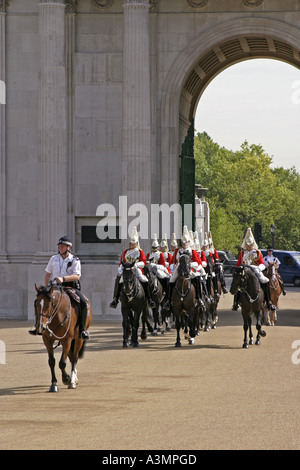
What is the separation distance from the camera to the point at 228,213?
119938mm

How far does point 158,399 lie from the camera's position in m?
17.6

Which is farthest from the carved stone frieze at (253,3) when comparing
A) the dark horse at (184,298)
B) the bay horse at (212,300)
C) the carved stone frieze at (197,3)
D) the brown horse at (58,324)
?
the brown horse at (58,324)

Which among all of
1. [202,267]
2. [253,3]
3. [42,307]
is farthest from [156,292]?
[42,307]

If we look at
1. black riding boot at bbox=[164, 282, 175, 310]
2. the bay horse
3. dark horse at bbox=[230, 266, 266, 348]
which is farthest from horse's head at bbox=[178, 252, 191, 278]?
the bay horse

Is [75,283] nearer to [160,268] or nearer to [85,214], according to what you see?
[160,268]

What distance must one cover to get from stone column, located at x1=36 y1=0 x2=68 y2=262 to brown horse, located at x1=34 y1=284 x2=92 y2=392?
54.8 feet

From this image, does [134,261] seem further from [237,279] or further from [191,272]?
[237,279]

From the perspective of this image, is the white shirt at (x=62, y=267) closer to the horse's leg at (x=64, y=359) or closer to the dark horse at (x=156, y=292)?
the horse's leg at (x=64, y=359)

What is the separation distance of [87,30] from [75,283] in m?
19.1

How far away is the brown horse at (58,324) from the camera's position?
18344 millimetres

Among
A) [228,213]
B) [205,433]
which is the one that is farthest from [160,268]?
[228,213]

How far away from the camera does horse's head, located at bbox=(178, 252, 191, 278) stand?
27750 millimetres

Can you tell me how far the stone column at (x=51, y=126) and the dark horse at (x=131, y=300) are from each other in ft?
28.7

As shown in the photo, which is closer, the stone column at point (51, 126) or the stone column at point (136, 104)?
the stone column at point (136, 104)
